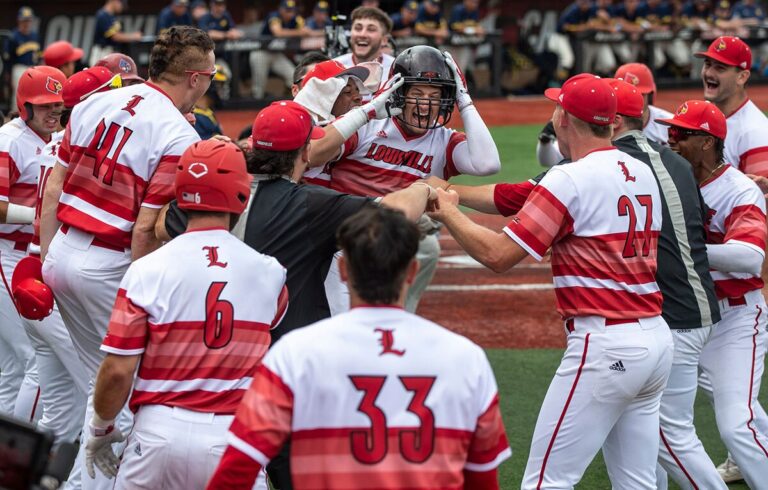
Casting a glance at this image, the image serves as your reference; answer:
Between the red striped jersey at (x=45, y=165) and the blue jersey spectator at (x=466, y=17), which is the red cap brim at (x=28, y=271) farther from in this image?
the blue jersey spectator at (x=466, y=17)

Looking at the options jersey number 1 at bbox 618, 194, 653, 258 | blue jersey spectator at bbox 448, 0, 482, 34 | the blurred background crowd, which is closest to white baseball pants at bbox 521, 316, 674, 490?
jersey number 1 at bbox 618, 194, 653, 258

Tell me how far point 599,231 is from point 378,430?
186 cm

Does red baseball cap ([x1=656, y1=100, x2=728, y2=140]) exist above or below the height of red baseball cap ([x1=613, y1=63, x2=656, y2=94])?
above

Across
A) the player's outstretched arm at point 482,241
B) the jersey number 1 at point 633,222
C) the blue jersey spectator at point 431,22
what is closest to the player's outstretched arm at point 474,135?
the player's outstretched arm at point 482,241

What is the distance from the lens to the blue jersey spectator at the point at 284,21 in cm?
2014

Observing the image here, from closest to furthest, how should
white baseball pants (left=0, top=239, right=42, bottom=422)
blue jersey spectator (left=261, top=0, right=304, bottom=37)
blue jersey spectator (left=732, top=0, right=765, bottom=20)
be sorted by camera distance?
white baseball pants (left=0, top=239, right=42, bottom=422), blue jersey spectator (left=261, top=0, right=304, bottom=37), blue jersey spectator (left=732, top=0, right=765, bottom=20)

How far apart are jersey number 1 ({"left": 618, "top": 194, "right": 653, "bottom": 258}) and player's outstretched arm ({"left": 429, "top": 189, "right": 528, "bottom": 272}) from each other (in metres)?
0.42

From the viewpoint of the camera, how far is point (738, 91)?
702 centimetres

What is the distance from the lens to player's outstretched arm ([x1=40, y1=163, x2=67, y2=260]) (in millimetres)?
5086

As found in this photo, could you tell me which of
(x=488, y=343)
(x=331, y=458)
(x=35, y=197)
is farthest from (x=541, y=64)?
(x=331, y=458)

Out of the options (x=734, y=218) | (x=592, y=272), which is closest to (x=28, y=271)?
(x=592, y=272)

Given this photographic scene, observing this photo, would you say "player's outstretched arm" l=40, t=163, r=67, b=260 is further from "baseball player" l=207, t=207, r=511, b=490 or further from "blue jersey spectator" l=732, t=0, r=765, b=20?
"blue jersey spectator" l=732, t=0, r=765, b=20

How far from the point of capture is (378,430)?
3.02 meters

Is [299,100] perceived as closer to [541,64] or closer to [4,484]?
[4,484]
